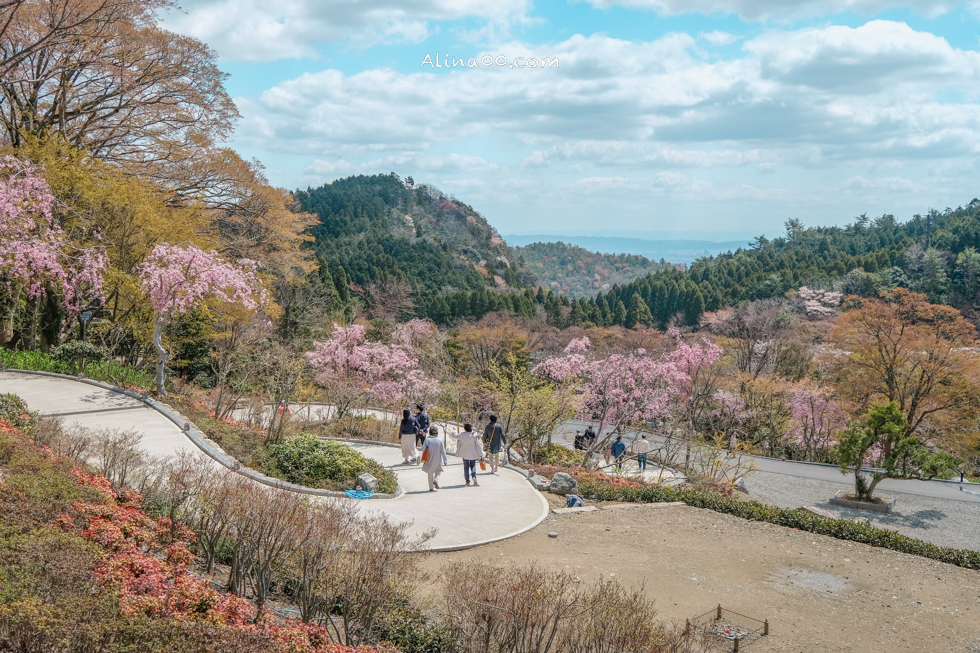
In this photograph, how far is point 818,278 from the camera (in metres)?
61.6

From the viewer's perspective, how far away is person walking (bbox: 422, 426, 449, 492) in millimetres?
10992

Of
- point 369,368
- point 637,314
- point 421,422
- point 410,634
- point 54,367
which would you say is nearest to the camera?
point 410,634

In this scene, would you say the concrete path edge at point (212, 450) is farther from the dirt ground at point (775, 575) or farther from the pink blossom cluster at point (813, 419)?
the pink blossom cluster at point (813, 419)

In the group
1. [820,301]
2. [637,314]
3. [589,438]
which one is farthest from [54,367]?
[820,301]

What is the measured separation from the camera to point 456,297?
5994 centimetres

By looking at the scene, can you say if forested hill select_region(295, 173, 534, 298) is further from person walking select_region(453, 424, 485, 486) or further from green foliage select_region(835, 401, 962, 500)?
person walking select_region(453, 424, 485, 486)

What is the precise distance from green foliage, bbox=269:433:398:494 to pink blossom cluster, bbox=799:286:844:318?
50207mm

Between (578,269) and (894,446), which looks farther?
(578,269)

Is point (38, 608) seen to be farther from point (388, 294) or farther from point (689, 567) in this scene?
point (388, 294)

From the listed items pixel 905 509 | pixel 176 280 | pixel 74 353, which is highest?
pixel 176 280

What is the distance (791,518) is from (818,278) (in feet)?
186

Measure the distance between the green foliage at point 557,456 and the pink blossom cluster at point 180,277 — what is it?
862 cm

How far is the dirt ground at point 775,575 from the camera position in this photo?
714cm

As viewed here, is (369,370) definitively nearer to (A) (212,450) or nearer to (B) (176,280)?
(B) (176,280)
